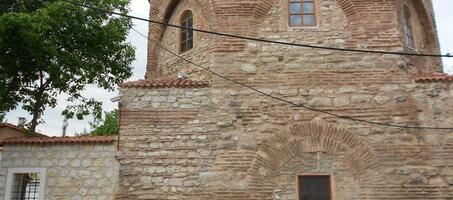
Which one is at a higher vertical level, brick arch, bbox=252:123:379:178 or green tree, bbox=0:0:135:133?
green tree, bbox=0:0:135:133

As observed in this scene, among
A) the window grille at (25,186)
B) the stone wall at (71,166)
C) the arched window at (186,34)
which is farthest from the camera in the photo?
the arched window at (186,34)

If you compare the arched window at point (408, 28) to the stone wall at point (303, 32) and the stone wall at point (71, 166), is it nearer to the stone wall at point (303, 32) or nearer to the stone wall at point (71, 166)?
the stone wall at point (303, 32)

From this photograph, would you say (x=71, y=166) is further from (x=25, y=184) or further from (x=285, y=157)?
(x=285, y=157)

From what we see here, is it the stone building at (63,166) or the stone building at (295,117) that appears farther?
the stone building at (63,166)

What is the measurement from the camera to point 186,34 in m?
9.80

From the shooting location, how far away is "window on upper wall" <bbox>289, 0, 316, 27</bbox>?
8547 mm

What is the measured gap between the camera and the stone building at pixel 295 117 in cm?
746

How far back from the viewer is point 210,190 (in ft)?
24.6

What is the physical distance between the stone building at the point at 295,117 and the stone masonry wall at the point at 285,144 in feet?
0.06

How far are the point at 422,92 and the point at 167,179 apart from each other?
5.23m

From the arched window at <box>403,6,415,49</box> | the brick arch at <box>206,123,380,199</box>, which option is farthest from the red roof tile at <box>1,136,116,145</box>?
the arched window at <box>403,6,415,49</box>

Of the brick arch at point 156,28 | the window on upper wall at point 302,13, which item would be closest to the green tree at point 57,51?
the brick arch at point 156,28

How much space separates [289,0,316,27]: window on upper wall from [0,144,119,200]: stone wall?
474cm

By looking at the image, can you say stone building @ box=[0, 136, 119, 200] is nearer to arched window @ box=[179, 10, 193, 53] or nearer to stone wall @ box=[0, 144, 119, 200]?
stone wall @ box=[0, 144, 119, 200]
